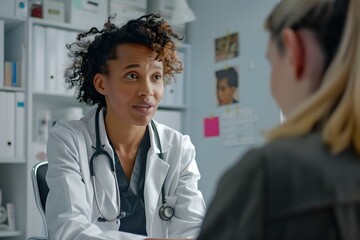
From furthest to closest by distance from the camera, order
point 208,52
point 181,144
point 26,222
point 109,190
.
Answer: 1. point 208,52
2. point 26,222
3. point 181,144
4. point 109,190

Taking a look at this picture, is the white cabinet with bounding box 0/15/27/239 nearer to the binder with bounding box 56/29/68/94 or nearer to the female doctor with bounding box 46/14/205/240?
the binder with bounding box 56/29/68/94

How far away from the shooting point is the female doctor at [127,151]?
5.65ft

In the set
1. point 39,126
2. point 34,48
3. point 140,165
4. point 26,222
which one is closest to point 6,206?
point 26,222

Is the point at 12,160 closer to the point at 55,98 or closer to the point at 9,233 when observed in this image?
the point at 9,233

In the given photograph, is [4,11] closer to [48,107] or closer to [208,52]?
[48,107]

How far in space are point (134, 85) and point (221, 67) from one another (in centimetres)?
191

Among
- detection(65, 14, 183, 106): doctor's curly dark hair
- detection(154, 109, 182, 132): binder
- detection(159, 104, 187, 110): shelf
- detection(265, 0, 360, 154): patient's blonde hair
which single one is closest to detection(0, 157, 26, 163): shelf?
detection(154, 109, 182, 132): binder

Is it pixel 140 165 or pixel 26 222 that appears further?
pixel 26 222

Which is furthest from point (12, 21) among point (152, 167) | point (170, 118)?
point (152, 167)

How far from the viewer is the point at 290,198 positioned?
0.62 meters

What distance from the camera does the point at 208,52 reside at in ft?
12.5

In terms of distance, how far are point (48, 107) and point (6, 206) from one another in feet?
2.24

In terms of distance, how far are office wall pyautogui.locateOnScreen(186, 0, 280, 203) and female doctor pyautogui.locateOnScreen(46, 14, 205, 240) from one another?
4.52ft

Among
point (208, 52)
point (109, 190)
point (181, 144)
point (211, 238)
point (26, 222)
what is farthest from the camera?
point (208, 52)
